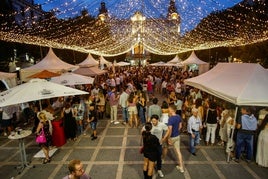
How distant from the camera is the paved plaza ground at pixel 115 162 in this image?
6.03 m

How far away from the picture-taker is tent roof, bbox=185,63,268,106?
5.98 meters

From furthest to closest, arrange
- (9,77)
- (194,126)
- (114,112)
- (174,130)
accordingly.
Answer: (9,77) → (114,112) → (194,126) → (174,130)

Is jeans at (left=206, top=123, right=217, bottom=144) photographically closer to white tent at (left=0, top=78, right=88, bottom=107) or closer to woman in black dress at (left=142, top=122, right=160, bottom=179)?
woman in black dress at (left=142, top=122, right=160, bottom=179)

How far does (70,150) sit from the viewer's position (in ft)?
25.2

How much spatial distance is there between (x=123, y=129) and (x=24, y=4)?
110 ft

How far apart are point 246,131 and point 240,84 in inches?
57.6

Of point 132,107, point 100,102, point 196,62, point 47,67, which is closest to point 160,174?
point 132,107

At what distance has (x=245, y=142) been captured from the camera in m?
6.73

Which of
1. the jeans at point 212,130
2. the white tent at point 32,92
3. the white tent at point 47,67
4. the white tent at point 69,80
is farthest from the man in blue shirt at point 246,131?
the white tent at point 47,67

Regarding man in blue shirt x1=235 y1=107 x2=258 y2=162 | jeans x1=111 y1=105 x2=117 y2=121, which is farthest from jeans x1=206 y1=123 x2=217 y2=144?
jeans x1=111 y1=105 x2=117 y2=121

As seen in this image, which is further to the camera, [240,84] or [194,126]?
[194,126]

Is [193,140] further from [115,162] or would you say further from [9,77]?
[9,77]

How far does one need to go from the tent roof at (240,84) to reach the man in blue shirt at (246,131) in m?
0.67

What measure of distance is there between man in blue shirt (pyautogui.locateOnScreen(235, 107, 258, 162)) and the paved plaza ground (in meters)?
0.39
